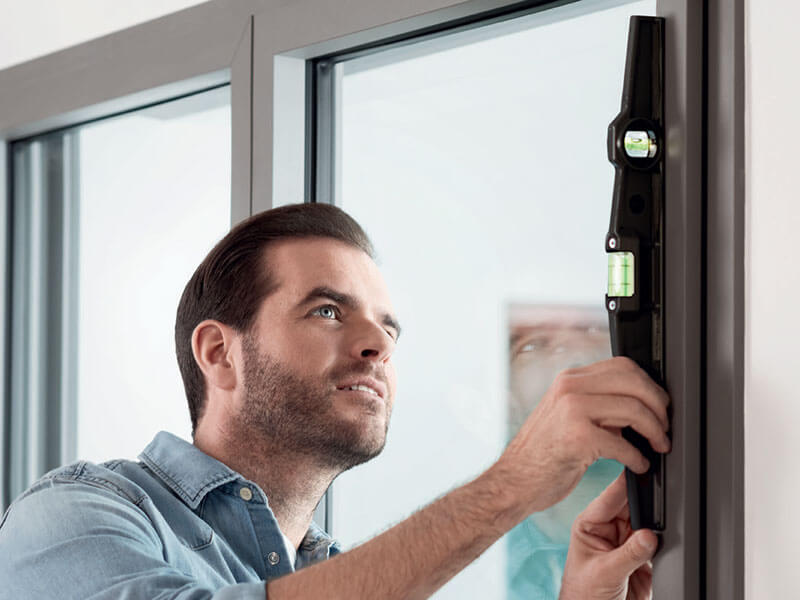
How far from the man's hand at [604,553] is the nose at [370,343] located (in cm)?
38

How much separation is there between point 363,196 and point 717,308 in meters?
0.71

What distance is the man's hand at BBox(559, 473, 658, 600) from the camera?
1035 mm

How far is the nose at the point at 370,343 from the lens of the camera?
4.40 feet

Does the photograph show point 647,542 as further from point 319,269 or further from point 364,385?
point 319,269

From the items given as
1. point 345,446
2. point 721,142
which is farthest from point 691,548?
point 345,446

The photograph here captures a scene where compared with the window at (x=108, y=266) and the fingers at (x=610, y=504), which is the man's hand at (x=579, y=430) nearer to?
the fingers at (x=610, y=504)

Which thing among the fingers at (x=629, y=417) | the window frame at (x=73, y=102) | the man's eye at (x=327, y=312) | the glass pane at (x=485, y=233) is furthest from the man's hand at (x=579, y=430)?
A: the window frame at (x=73, y=102)

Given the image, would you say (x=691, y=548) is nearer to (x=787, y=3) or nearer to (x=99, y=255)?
(x=787, y=3)

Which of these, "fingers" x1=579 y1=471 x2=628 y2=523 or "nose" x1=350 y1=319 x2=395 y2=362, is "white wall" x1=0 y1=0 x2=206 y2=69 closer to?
"nose" x1=350 y1=319 x2=395 y2=362

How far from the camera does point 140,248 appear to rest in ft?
6.41

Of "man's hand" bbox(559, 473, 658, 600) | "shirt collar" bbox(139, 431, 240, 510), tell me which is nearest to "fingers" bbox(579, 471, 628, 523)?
"man's hand" bbox(559, 473, 658, 600)

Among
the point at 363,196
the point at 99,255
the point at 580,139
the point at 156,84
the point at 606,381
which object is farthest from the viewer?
the point at 99,255

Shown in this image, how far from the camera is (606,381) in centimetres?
95

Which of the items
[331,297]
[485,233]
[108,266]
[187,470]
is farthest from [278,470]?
[108,266]
